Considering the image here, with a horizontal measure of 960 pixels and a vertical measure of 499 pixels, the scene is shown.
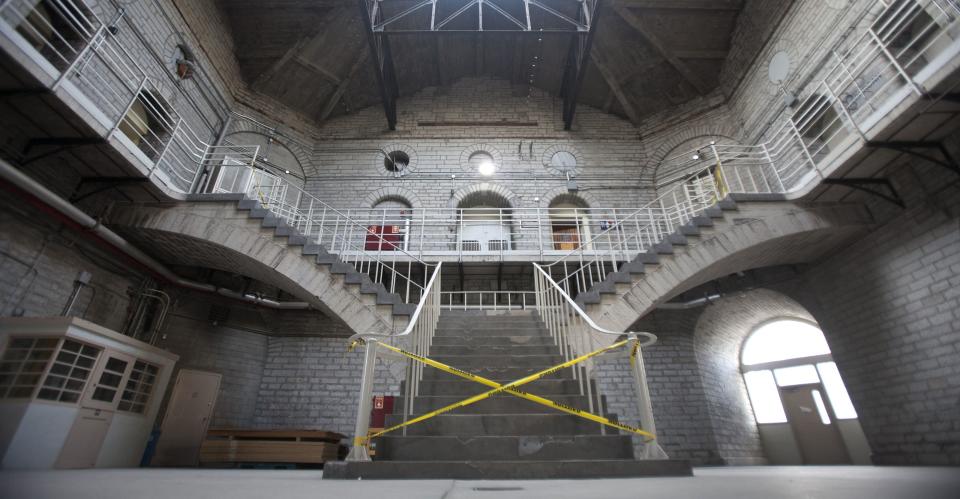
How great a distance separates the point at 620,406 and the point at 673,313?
2.45 meters

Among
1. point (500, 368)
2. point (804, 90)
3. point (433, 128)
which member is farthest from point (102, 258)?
point (804, 90)

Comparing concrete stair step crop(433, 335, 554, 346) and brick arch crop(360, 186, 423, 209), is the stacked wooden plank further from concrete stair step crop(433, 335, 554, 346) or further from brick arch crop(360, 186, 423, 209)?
brick arch crop(360, 186, 423, 209)

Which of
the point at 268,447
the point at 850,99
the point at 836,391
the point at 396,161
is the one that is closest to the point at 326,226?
the point at 396,161

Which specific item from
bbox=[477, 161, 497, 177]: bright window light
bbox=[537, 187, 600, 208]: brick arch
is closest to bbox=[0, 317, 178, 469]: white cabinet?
bbox=[477, 161, 497, 177]: bright window light

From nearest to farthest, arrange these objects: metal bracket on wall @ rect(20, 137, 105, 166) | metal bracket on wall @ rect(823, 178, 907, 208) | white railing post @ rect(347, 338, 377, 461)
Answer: white railing post @ rect(347, 338, 377, 461) < metal bracket on wall @ rect(20, 137, 105, 166) < metal bracket on wall @ rect(823, 178, 907, 208)

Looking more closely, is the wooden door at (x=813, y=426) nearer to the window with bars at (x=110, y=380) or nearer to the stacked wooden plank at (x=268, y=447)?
the stacked wooden plank at (x=268, y=447)

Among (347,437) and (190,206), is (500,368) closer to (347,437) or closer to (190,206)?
(347,437)

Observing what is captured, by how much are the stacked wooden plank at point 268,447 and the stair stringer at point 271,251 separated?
2.46 meters

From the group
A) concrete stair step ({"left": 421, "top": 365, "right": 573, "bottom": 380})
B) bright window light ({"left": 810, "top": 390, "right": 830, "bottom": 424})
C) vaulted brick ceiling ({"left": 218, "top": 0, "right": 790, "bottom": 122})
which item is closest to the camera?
concrete stair step ({"left": 421, "top": 365, "right": 573, "bottom": 380})

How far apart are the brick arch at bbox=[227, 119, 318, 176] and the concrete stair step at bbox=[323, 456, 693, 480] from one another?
404 inches

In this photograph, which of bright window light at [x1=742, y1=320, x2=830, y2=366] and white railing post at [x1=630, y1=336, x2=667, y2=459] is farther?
bright window light at [x1=742, y1=320, x2=830, y2=366]

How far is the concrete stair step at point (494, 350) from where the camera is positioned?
17.1ft

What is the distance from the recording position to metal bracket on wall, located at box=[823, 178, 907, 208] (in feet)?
19.9

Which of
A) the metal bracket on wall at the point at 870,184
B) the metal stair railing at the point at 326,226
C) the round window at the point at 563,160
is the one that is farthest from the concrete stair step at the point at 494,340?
the round window at the point at 563,160
